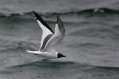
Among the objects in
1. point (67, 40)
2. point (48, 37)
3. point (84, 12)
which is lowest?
point (67, 40)

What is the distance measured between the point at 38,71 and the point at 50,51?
3.16 metres

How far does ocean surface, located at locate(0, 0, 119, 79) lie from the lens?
76.2 ft

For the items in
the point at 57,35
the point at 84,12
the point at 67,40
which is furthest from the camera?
the point at 84,12

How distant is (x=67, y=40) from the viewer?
2614cm

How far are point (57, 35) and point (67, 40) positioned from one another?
6499 mm

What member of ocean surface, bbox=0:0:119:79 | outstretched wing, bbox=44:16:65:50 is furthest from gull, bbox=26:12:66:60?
ocean surface, bbox=0:0:119:79

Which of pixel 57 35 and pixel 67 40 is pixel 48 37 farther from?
pixel 67 40

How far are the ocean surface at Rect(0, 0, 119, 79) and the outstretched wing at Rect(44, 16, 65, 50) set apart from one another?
→ 28cm

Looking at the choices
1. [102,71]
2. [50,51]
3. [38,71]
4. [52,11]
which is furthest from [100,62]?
[52,11]

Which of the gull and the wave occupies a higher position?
the wave

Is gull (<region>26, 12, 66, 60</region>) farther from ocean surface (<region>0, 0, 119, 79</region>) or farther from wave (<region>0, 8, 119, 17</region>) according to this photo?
wave (<region>0, 8, 119, 17</region>)

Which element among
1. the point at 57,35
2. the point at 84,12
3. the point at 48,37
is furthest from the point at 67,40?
the point at 57,35

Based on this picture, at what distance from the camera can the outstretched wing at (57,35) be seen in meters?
19.3

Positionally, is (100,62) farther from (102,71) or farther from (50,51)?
(50,51)
